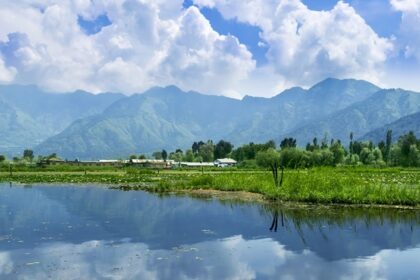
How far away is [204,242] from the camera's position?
27.9m

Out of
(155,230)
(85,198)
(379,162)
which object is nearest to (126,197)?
(85,198)

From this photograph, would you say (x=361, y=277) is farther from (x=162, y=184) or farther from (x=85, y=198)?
(x=162, y=184)

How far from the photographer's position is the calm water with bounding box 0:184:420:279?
21.7 meters

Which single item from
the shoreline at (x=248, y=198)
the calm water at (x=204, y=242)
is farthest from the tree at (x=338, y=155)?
the calm water at (x=204, y=242)

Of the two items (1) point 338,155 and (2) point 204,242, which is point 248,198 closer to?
(2) point 204,242

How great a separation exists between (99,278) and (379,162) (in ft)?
475

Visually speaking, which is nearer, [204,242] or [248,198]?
[204,242]

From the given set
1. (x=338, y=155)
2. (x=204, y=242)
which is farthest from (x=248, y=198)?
(x=338, y=155)

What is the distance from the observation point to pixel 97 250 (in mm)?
25453

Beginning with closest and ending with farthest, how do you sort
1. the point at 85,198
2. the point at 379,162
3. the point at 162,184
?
the point at 85,198 → the point at 162,184 → the point at 379,162

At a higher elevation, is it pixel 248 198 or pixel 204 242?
pixel 248 198

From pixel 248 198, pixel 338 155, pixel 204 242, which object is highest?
pixel 338 155

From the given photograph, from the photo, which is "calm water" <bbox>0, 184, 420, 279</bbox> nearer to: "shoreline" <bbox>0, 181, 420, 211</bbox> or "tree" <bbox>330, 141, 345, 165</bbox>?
"shoreline" <bbox>0, 181, 420, 211</bbox>

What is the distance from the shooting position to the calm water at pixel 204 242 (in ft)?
71.2
